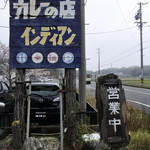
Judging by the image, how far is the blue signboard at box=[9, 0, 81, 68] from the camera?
237 inches

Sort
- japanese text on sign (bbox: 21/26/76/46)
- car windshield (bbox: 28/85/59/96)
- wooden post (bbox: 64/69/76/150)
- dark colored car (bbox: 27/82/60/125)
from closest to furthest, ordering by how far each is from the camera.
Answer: japanese text on sign (bbox: 21/26/76/46) < wooden post (bbox: 64/69/76/150) < dark colored car (bbox: 27/82/60/125) < car windshield (bbox: 28/85/59/96)

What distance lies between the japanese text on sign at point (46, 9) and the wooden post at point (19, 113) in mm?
1236

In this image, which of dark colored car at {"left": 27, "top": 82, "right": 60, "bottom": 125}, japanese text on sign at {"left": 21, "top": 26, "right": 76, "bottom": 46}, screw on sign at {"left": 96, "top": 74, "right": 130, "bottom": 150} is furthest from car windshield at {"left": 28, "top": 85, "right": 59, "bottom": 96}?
screw on sign at {"left": 96, "top": 74, "right": 130, "bottom": 150}

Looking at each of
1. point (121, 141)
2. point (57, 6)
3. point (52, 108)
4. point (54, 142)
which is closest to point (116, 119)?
point (121, 141)

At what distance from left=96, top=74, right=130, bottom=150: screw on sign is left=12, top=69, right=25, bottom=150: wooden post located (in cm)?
198

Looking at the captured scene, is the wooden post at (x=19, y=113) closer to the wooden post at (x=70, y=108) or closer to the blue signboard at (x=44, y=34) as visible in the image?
the blue signboard at (x=44, y=34)

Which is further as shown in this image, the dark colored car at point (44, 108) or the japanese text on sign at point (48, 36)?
the dark colored car at point (44, 108)

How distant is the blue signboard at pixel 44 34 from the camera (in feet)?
19.7

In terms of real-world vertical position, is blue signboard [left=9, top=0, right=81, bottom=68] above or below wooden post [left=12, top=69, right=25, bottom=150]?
above

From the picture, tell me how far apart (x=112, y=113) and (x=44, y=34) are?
7.67 ft

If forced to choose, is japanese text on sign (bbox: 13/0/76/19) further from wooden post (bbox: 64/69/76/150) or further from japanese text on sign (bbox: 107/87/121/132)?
japanese text on sign (bbox: 107/87/121/132)

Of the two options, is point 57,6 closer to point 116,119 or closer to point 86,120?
point 116,119

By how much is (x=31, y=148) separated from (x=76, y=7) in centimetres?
308

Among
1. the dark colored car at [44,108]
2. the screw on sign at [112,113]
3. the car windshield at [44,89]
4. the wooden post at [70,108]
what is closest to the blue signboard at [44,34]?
the wooden post at [70,108]
